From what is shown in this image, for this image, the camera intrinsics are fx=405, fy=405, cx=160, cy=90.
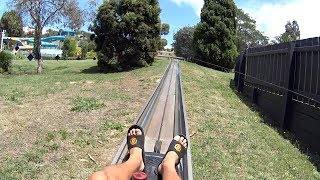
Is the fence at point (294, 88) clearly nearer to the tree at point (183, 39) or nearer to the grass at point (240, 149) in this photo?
the grass at point (240, 149)

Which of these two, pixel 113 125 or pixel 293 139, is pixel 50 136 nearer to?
pixel 113 125

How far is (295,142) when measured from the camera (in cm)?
730

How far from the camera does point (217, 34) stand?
30156mm

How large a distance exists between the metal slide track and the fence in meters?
2.16

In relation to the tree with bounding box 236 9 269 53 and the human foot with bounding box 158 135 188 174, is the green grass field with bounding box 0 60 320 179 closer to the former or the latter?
the human foot with bounding box 158 135 188 174

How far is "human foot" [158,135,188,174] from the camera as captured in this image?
4168 mm

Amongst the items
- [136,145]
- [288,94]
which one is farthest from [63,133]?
[288,94]

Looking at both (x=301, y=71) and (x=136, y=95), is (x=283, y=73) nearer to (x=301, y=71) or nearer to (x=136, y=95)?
(x=301, y=71)

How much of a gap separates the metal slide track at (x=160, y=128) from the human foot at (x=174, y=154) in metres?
0.14

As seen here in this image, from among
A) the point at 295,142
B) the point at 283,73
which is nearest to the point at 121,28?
the point at 283,73

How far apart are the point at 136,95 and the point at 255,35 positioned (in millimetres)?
50290

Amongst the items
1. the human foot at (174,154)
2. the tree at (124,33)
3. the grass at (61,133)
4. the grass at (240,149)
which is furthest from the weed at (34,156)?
the tree at (124,33)

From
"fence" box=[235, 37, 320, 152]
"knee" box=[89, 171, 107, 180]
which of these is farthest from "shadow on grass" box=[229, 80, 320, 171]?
"knee" box=[89, 171, 107, 180]

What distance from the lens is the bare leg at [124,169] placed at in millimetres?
3255
